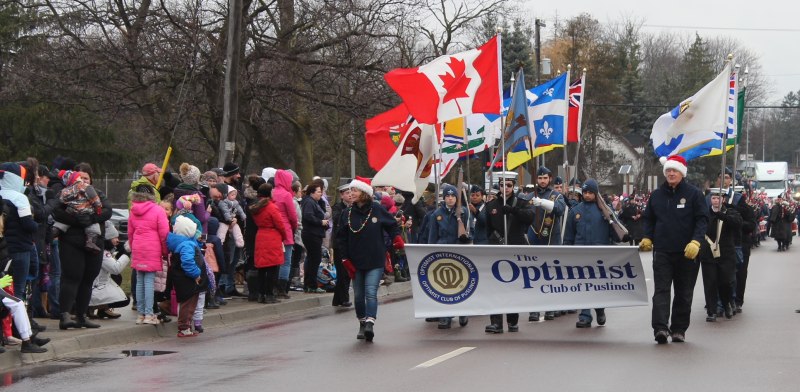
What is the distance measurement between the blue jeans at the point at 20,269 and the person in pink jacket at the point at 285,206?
5424mm

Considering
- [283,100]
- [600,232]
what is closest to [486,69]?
[600,232]

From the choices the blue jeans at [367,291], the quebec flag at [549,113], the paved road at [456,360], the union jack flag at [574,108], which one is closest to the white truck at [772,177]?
the union jack flag at [574,108]

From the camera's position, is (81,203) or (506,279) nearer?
(81,203)

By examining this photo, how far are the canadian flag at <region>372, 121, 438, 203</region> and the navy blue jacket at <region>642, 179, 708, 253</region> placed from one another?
136 inches

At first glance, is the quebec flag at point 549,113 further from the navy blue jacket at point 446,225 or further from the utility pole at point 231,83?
the utility pole at point 231,83

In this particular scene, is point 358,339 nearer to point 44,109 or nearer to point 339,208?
point 339,208

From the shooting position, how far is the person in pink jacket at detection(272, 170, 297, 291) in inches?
694

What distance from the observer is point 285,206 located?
1762 centimetres

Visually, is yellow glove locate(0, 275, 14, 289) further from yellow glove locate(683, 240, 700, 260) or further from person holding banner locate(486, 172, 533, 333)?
yellow glove locate(683, 240, 700, 260)

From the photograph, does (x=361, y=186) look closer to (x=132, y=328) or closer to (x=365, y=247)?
(x=365, y=247)

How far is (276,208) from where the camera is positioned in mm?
16953

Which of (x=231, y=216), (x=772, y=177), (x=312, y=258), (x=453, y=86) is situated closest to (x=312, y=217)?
→ (x=312, y=258)

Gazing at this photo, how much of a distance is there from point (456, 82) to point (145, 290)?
452cm

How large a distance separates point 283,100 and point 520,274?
17436mm
